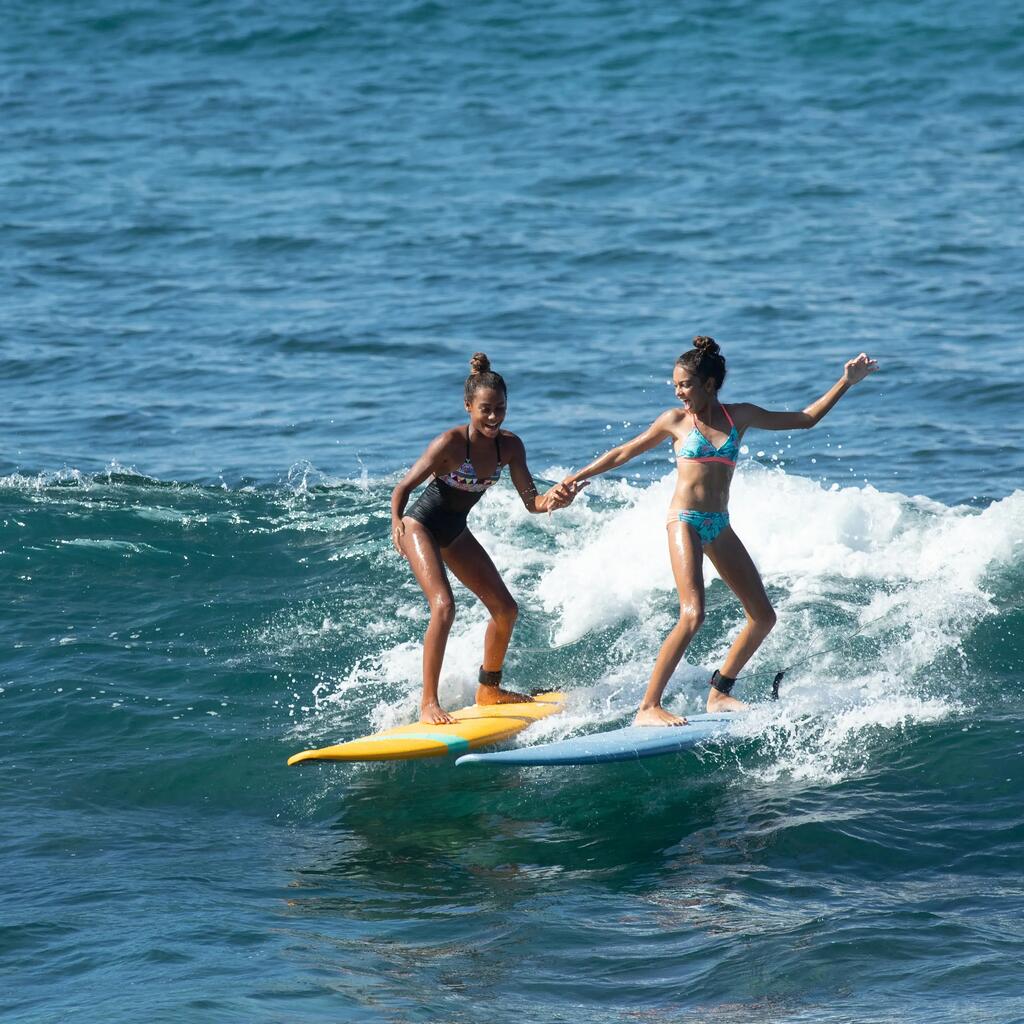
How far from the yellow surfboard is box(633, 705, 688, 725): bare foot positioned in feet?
2.43

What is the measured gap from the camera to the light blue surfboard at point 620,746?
914cm

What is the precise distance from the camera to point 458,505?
9766 millimetres

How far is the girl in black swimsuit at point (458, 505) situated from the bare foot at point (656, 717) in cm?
103

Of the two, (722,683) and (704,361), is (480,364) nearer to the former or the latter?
(704,361)

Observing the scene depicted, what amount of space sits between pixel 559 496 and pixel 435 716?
1.53 meters

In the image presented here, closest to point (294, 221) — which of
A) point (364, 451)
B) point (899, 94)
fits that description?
point (364, 451)

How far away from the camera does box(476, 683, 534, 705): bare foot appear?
10.3 meters

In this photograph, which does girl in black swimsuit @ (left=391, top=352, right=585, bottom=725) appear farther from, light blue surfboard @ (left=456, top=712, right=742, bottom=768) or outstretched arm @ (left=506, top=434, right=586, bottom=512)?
light blue surfboard @ (left=456, top=712, right=742, bottom=768)

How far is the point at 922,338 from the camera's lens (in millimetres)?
19141

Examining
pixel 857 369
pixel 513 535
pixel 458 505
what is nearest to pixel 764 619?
pixel 857 369

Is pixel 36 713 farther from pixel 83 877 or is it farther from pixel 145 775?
pixel 83 877

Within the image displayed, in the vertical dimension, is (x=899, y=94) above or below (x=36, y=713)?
above

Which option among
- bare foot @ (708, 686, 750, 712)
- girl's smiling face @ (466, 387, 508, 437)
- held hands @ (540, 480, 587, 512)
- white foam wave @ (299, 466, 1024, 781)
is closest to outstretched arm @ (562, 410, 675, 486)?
held hands @ (540, 480, 587, 512)

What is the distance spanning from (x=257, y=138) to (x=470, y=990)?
2331 cm
